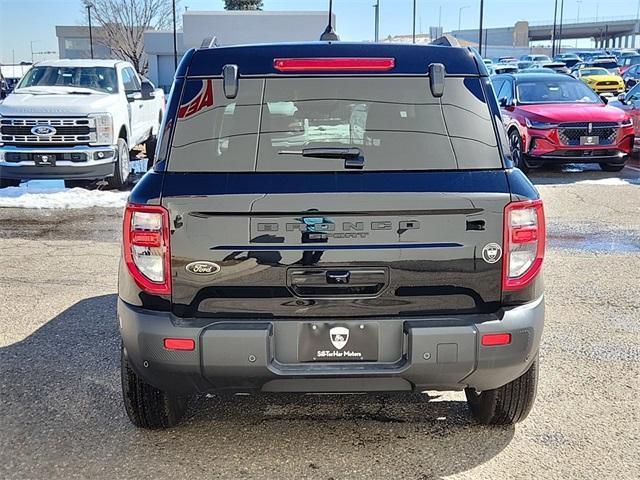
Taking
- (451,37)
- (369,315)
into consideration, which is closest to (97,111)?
(451,37)

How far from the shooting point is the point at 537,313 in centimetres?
317

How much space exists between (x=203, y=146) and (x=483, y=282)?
1.34m

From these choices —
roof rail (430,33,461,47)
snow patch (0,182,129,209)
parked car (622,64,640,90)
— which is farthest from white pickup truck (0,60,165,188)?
parked car (622,64,640,90)

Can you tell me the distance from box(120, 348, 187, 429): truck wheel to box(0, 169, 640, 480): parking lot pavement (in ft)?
0.27

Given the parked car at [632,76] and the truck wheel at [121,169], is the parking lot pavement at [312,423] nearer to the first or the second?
the truck wheel at [121,169]

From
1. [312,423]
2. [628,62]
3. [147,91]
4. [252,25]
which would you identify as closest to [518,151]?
[147,91]

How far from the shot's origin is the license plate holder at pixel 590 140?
12.3 metres

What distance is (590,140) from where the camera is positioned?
40.5ft

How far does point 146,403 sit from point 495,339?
1.69m

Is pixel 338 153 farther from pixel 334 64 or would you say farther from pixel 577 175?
pixel 577 175

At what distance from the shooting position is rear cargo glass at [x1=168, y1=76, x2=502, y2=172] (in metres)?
3.12

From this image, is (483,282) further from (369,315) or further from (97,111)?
(97,111)

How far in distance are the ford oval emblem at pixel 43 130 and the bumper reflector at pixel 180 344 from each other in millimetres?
8927

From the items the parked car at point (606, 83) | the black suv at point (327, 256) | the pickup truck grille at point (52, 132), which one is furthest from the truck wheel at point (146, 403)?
the parked car at point (606, 83)
